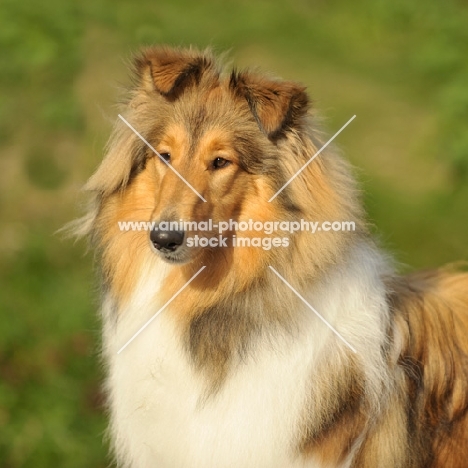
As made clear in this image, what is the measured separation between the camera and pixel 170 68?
359cm

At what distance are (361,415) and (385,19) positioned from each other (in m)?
8.20

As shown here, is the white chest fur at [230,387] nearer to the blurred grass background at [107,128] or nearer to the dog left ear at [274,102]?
the dog left ear at [274,102]

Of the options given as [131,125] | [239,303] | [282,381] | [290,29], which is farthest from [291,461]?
[290,29]

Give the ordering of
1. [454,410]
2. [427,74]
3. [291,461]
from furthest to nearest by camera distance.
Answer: [427,74] → [454,410] → [291,461]

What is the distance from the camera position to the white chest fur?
349 cm

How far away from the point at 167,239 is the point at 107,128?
5.57 m

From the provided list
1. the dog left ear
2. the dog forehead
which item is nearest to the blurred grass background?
the dog forehead

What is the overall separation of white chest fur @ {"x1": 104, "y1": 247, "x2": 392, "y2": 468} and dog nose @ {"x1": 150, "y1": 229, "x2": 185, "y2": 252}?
12.4 inches

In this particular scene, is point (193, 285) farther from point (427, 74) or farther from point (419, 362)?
point (427, 74)

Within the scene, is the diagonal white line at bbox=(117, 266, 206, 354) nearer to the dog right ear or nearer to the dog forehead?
the dog forehead

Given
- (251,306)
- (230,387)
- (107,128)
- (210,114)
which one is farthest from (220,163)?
(107,128)

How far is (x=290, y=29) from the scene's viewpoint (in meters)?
10.9

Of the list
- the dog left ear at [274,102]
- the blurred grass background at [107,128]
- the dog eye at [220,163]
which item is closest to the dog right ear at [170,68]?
the dog left ear at [274,102]

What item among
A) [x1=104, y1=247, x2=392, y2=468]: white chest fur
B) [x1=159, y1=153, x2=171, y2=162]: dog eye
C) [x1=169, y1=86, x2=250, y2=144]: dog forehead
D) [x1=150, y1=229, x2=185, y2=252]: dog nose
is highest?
[x1=169, y1=86, x2=250, y2=144]: dog forehead
